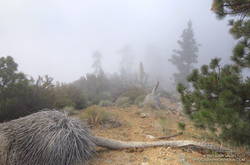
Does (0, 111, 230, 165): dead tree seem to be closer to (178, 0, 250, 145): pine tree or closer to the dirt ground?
the dirt ground

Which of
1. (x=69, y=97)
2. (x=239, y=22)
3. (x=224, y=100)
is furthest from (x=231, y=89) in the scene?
(x=69, y=97)

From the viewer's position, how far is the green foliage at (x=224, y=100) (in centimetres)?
242

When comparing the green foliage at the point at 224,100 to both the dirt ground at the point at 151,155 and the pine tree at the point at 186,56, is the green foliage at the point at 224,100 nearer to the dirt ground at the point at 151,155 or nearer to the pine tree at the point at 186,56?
the dirt ground at the point at 151,155

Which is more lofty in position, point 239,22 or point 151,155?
point 239,22

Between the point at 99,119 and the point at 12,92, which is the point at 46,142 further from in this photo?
the point at 12,92

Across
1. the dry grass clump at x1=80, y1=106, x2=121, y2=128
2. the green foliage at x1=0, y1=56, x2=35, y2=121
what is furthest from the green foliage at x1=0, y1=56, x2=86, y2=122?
the dry grass clump at x1=80, y1=106, x2=121, y2=128

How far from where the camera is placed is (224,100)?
244 cm

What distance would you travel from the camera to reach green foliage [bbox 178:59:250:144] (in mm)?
2418

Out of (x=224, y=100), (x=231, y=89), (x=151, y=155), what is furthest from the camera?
(x=151, y=155)

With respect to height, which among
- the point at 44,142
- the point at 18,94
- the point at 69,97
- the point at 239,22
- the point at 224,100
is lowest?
the point at 44,142

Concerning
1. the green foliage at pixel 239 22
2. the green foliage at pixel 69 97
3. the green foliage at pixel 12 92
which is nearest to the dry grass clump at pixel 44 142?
the green foliage at pixel 12 92

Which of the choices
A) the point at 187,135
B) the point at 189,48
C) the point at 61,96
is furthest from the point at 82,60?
the point at 187,135

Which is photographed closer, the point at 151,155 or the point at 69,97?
the point at 151,155

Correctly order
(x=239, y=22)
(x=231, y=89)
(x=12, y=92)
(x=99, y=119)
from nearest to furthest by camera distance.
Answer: (x=231, y=89) → (x=239, y=22) → (x=12, y=92) → (x=99, y=119)
